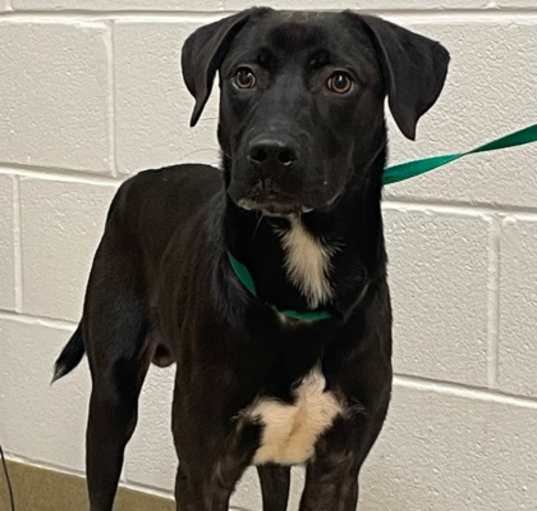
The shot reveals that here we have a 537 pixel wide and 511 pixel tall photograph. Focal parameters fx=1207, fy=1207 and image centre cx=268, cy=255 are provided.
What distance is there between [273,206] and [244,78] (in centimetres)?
19

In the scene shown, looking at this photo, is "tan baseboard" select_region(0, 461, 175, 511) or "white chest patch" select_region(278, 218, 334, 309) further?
"tan baseboard" select_region(0, 461, 175, 511)

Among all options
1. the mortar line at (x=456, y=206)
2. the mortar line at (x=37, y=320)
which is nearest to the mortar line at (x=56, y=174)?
the mortar line at (x=37, y=320)

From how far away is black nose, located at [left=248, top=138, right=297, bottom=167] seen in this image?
55.4 inches

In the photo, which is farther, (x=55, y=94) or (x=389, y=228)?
(x=55, y=94)

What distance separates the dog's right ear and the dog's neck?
10cm

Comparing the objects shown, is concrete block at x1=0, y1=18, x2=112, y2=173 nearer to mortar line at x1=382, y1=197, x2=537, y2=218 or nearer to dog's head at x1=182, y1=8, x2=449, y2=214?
mortar line at x1=382, y1=197, x2=537, y2=218

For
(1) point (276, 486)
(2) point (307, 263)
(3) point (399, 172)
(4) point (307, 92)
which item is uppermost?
(4) point (307, 92)

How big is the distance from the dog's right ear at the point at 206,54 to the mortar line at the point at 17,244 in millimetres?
1069

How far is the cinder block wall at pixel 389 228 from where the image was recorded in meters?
2.07

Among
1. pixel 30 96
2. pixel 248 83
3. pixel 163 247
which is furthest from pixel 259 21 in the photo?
pixel 30 96

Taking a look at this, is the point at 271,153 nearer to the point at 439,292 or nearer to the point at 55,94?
the point at 439,292

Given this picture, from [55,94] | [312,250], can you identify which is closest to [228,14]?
[55,94]

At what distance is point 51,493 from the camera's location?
8.96ft

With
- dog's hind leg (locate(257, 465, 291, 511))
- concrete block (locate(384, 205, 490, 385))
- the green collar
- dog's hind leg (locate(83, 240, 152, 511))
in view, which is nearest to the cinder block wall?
→ concrete block (locate(384, 205, 490, 385))
